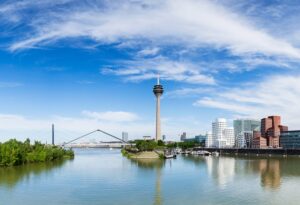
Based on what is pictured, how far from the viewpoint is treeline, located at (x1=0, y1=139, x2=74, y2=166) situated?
243ft

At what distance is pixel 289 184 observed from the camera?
49.5 metres

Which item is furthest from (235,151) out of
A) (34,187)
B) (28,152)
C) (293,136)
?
(34,187)

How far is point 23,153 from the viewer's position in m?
82.5

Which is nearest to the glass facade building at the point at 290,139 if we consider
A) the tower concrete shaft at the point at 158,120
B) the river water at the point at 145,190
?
the tower concrete shaft at the point at 158,120

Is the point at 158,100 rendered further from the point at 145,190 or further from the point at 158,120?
the point at 145,190

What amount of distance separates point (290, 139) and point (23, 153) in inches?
5427

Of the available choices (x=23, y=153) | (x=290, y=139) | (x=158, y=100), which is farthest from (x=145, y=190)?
(x=290, y=139)

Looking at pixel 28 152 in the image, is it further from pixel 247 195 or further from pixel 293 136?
pixel 293 136

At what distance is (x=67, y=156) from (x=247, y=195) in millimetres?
87576

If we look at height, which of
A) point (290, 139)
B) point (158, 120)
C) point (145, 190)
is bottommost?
point (145, 190)

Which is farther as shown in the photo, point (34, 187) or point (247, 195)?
point (34, 187)

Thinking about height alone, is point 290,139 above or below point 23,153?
above

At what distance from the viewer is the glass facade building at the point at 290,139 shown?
183750mm

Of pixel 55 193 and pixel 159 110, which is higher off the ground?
pixel 159 110
